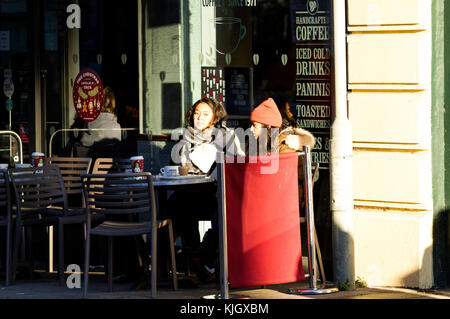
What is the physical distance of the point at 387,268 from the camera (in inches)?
332

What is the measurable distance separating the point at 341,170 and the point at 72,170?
3132 millimetres

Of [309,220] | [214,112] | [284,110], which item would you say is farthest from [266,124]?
[309,220]

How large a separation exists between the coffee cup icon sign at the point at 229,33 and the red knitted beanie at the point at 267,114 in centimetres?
98

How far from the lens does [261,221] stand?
24.1 ft

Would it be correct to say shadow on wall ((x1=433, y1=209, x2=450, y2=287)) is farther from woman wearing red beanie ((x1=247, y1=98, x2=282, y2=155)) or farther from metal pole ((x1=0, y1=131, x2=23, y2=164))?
metal pole ((x1=0, y1=131, x2=23, y2=164))

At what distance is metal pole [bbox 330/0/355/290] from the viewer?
26.6 ft

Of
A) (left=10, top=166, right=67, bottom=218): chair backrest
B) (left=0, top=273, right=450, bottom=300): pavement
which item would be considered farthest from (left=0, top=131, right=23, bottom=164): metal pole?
(left=0, top=273, right=450, bottom=300): pavement


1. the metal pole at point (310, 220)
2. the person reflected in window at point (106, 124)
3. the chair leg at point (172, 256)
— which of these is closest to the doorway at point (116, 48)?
the person reflected in window at point (106, 124)

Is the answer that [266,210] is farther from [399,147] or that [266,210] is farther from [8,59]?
[8,59]

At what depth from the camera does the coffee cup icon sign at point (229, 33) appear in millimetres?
9383

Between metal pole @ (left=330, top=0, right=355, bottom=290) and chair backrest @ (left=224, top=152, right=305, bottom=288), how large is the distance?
0.70 meters

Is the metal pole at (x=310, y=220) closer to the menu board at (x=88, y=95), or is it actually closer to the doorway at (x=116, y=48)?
the doorway at (x=116, y=48)

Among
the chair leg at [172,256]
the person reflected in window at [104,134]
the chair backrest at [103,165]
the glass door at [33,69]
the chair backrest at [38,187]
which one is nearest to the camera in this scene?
the chair leg at [172,256]

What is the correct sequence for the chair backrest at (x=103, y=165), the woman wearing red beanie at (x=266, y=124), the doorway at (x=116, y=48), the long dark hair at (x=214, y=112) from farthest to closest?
the doorway at (x=116, y=48), the chair backrest at (x=103, y=165), the long dark hair at (x=214, y=112), the woman wearing red beanie at (x=266, y=124)
